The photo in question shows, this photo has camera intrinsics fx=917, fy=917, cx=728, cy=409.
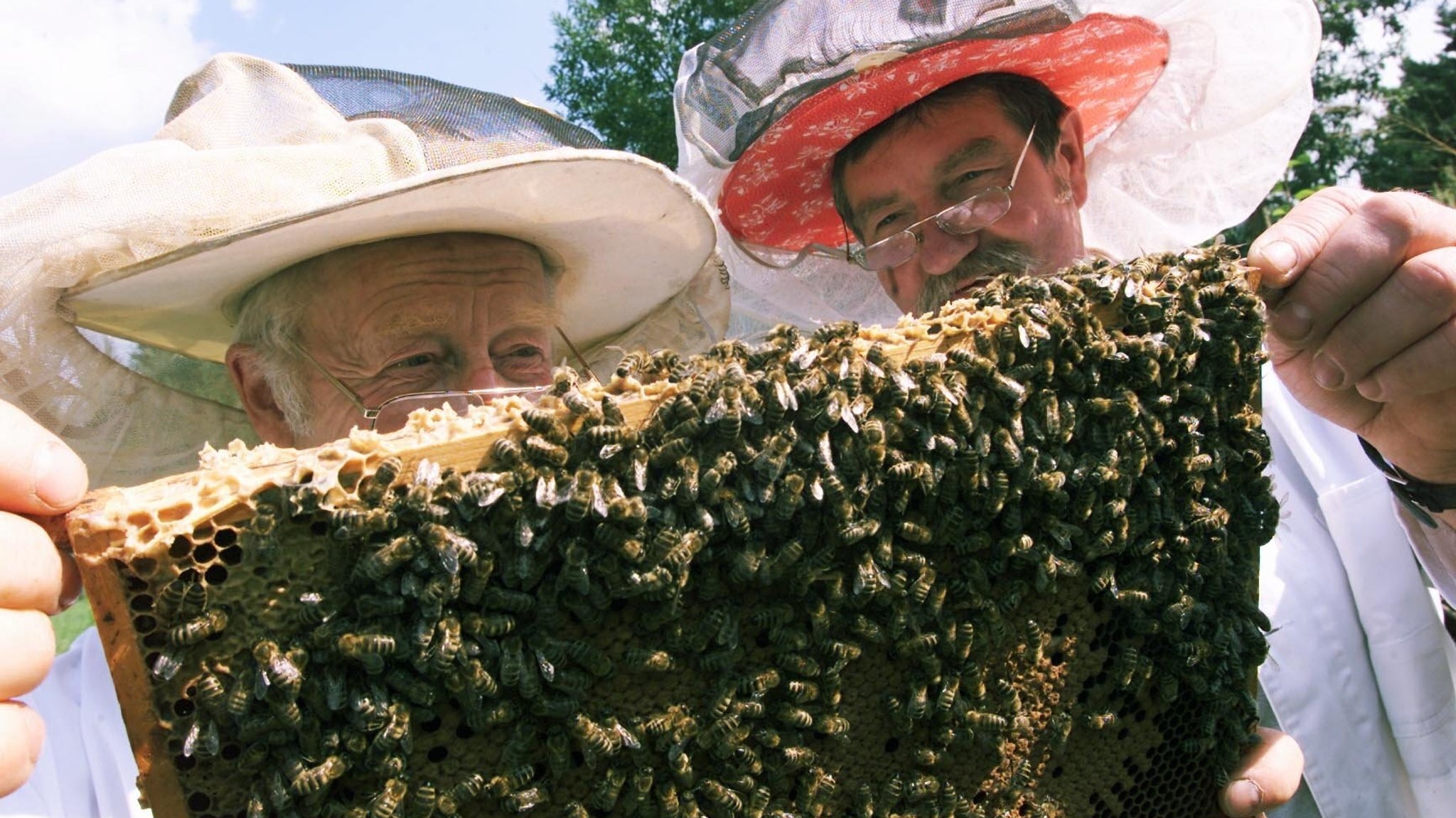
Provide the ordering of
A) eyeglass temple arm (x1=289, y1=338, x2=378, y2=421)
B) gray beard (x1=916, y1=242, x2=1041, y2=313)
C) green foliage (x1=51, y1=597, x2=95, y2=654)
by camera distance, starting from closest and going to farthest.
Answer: eyeglass temple arm (x1=289, y1=338, x2=378, y2=421)
gray beard (x1=916, y1=242, x2=1041, y2=313)
green foliage (x1=51, y1=597, x2=95, y2=654)

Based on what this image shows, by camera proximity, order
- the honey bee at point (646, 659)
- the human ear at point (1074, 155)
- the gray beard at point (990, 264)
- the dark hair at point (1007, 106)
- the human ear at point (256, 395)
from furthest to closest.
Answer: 1. the human ear at point (1074, 155)
2. the dark hair at point (1007, 106)
3. the gray beard at point (990, 264)
4. the human ear at point (256, 395)
5. the honey bee at point (646, 659)

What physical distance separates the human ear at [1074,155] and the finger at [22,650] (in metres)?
3.34

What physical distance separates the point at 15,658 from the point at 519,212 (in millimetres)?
1715

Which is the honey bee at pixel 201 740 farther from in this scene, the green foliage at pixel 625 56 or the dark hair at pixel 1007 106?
the green foliage at pixel 625 56

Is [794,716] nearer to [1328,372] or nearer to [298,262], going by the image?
[1328,372]

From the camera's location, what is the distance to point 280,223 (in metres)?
2.19

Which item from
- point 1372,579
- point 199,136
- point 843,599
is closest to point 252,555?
point 843,599

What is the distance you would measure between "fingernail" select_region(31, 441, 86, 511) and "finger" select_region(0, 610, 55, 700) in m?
0.16

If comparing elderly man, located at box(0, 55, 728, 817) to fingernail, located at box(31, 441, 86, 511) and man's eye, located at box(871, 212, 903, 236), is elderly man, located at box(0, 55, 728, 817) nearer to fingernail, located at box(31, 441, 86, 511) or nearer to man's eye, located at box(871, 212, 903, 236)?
man's eye, located at box(871, 212, 903, 236)

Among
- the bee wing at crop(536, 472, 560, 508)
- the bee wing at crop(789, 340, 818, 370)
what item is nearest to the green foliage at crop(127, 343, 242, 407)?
the bee wing at crop(536, 472, 560, 508)

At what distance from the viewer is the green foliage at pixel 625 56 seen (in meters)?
27.5

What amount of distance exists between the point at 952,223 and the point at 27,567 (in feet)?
8.97

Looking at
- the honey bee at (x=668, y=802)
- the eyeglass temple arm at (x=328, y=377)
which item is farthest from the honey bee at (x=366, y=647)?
the eyeglass temple arm at (x=328, y=377)

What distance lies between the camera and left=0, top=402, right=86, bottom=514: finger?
1275 mm
